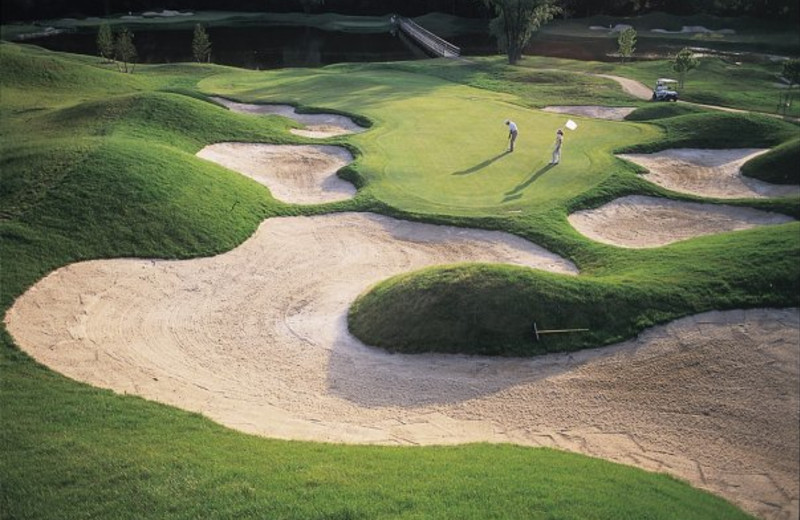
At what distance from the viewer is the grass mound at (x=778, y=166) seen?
90.9ft

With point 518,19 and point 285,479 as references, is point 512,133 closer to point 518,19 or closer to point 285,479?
point 285,479

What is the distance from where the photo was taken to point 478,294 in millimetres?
17656

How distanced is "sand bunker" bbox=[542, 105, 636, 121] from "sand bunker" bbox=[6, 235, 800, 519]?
2131 centimetres

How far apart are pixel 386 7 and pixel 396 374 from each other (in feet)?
317

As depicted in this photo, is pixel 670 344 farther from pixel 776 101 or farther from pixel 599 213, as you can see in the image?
pixel 776 101

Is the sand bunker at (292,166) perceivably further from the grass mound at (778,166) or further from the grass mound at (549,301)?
the grass mound at (778,166)

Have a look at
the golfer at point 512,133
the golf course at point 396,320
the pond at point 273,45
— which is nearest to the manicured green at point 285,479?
the golf course at point 396,320

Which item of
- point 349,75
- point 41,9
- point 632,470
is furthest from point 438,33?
point 632,470

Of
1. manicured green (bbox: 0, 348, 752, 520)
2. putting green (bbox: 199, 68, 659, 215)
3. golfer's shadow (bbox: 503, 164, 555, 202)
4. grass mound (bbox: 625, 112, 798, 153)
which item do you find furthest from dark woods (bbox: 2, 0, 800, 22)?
manicured green (bbox: 0, 348, 752, 520)

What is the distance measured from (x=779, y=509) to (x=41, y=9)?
107m

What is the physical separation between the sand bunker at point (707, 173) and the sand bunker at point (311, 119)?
1490 cm

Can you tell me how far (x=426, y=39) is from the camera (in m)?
80.6

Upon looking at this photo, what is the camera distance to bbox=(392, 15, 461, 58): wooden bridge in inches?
2803

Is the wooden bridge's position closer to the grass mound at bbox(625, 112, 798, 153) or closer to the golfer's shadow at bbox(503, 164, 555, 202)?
the grass mound at bbox(625, 112, 798, 153)
